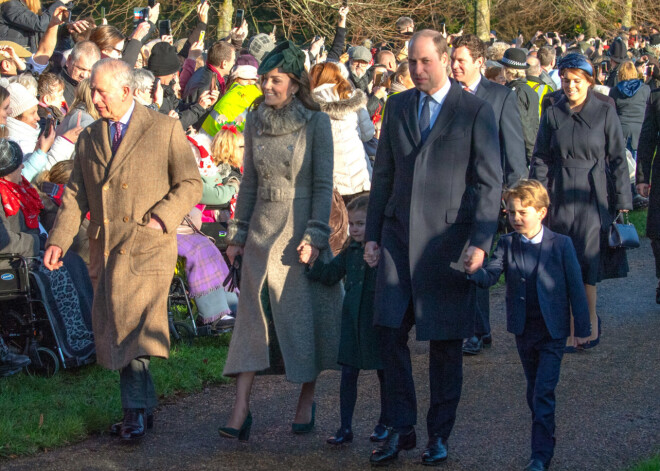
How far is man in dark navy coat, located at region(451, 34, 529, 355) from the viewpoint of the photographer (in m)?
6.91

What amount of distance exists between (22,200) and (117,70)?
1849 mm

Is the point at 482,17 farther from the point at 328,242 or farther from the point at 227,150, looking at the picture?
the point at 328,242

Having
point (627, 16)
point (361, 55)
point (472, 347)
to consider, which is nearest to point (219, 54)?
point (361, 55)

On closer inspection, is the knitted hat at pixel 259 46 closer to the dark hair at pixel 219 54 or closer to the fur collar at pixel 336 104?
the dark hair at pixel 219 54

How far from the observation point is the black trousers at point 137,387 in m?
5.63

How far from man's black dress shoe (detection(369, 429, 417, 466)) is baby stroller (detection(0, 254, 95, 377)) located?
2.66 meters

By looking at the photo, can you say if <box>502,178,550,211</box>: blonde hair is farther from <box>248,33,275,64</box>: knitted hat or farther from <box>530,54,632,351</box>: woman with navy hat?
<box>248,33,275,64</box>: knitted hat

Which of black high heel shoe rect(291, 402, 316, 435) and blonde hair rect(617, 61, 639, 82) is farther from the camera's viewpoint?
blonde hair rect(617, 61, 639, 82)

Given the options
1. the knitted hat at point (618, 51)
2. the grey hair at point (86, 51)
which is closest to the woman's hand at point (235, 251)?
the grey hair at point (86, 51)

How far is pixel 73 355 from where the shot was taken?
274 inches

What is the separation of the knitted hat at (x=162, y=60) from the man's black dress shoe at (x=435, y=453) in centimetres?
699

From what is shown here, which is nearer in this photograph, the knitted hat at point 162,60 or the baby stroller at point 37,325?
the baby stroller at point 37,325

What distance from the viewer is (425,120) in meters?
5.17

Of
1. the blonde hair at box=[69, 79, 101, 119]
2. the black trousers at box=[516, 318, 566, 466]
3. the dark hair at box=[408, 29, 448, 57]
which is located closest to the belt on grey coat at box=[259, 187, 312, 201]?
the dark hair at box=[408, 29, 448, 57]
